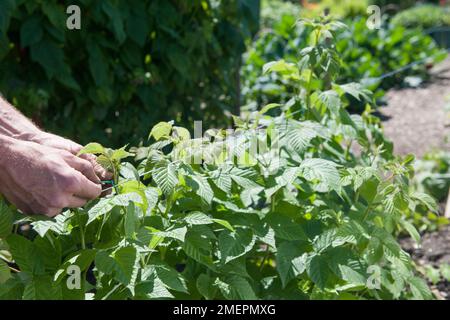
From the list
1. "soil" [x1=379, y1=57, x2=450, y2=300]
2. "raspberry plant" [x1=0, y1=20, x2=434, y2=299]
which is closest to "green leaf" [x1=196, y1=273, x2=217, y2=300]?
"raspberry plant" [x1=0, y1=20, x2=434, y2=299]

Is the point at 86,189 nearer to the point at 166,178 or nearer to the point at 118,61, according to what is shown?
the point at 166,178

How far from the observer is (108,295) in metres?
1.90

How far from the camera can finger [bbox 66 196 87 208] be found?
1777 mm

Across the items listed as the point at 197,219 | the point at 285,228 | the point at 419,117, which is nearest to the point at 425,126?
the point at 419,117

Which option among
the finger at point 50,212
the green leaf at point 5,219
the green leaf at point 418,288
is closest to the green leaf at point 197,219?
the finger at point 50,212

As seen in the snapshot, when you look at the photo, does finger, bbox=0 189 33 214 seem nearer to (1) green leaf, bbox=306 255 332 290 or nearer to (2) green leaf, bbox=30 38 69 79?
(1) green leaf, bbox=306 255 332 290

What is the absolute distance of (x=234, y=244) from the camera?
1.99 meters

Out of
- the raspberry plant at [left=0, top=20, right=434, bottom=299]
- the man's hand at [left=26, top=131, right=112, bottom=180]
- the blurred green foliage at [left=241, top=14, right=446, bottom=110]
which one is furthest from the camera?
the blurred green foliage at [left=241, top=14, right=446, bottom=110]

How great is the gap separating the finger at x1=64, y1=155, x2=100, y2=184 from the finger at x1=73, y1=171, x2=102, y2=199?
0.16 feet

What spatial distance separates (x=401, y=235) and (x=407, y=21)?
28.0 feet

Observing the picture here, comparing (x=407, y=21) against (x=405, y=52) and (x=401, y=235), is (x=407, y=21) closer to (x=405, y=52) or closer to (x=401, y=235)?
(x=405, y=52)

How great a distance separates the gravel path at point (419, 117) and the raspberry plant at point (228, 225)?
3.27 metres

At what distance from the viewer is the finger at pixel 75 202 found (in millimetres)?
1777

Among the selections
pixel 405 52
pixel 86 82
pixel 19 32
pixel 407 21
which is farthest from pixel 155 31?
pixel 407 21
